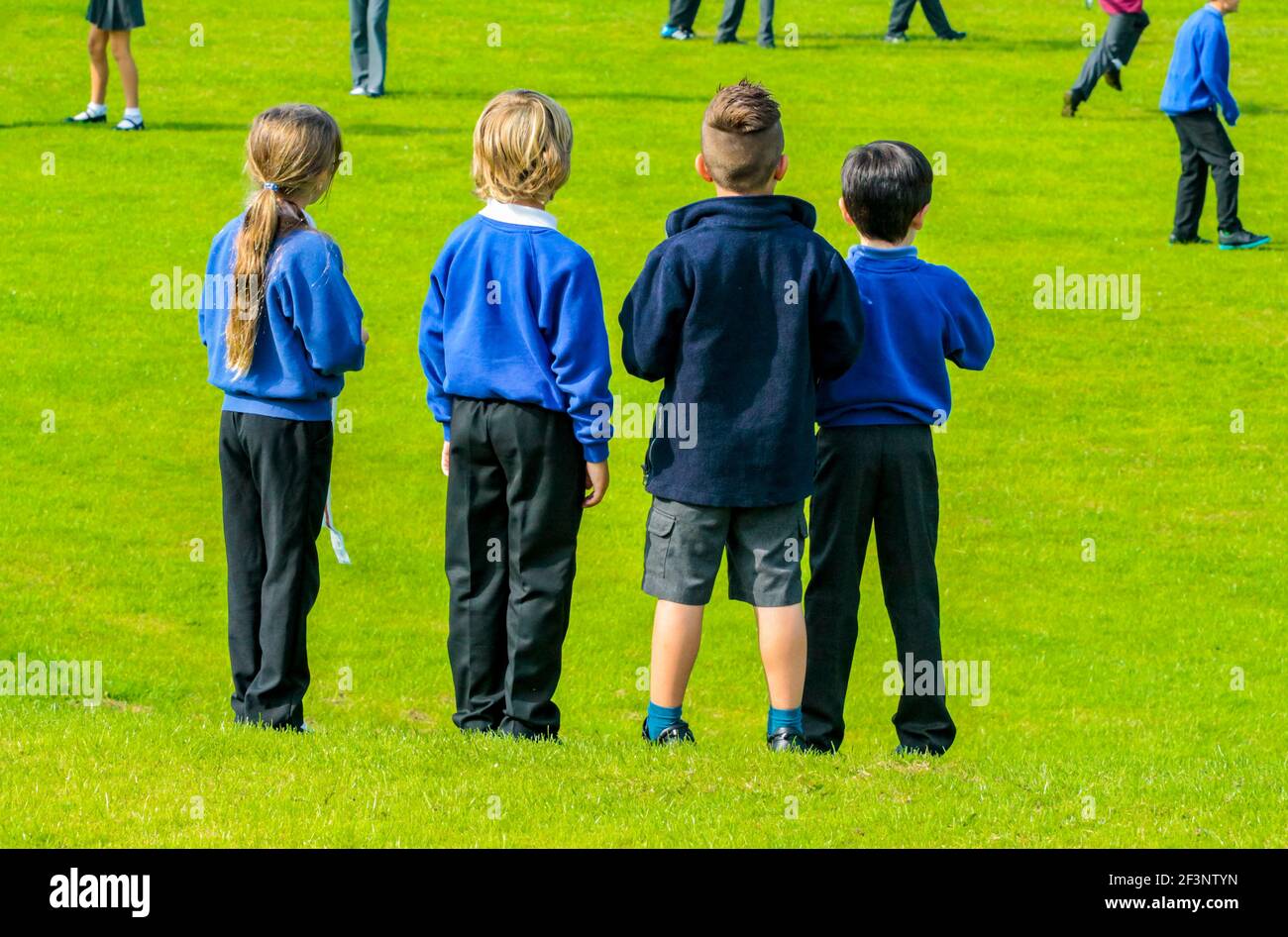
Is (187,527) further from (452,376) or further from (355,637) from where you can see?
(452,376)

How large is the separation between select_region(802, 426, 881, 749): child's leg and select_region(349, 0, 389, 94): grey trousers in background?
15.8 meters

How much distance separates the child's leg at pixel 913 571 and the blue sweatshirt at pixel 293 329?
2.07 m

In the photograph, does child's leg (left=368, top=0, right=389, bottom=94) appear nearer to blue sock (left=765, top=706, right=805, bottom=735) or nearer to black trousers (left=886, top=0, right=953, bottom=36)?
black trousers (left=886, top=0, right=953, bottom=36)

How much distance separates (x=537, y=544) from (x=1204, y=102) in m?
12.1

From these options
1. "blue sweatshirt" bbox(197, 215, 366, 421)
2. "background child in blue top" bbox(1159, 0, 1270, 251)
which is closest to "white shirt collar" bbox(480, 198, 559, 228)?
"blue sweatshirt" bbox(197, 215, 366, 421)

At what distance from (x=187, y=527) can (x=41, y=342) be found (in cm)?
339

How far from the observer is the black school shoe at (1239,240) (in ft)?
54.8

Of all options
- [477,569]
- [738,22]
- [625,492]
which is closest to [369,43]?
[738,22]

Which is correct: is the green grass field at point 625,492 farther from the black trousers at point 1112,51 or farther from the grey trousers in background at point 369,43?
the black trousers at point 1112,51

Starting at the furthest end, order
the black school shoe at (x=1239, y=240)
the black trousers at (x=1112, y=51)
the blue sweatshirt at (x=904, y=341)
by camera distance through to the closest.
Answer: the black trousers at (x=1112, y=51) < the black school shoe at (x=1239, y=240) < the blue sweatshirt at (x=904, y=341)

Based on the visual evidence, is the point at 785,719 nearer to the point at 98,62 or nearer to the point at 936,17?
the point at 98,62

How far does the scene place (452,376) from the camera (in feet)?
19.3

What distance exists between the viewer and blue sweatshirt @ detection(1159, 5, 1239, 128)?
15609 millimetres

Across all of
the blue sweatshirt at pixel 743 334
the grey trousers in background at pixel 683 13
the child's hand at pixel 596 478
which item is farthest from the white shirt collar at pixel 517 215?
the grey trousers in background at pixel 683 13
